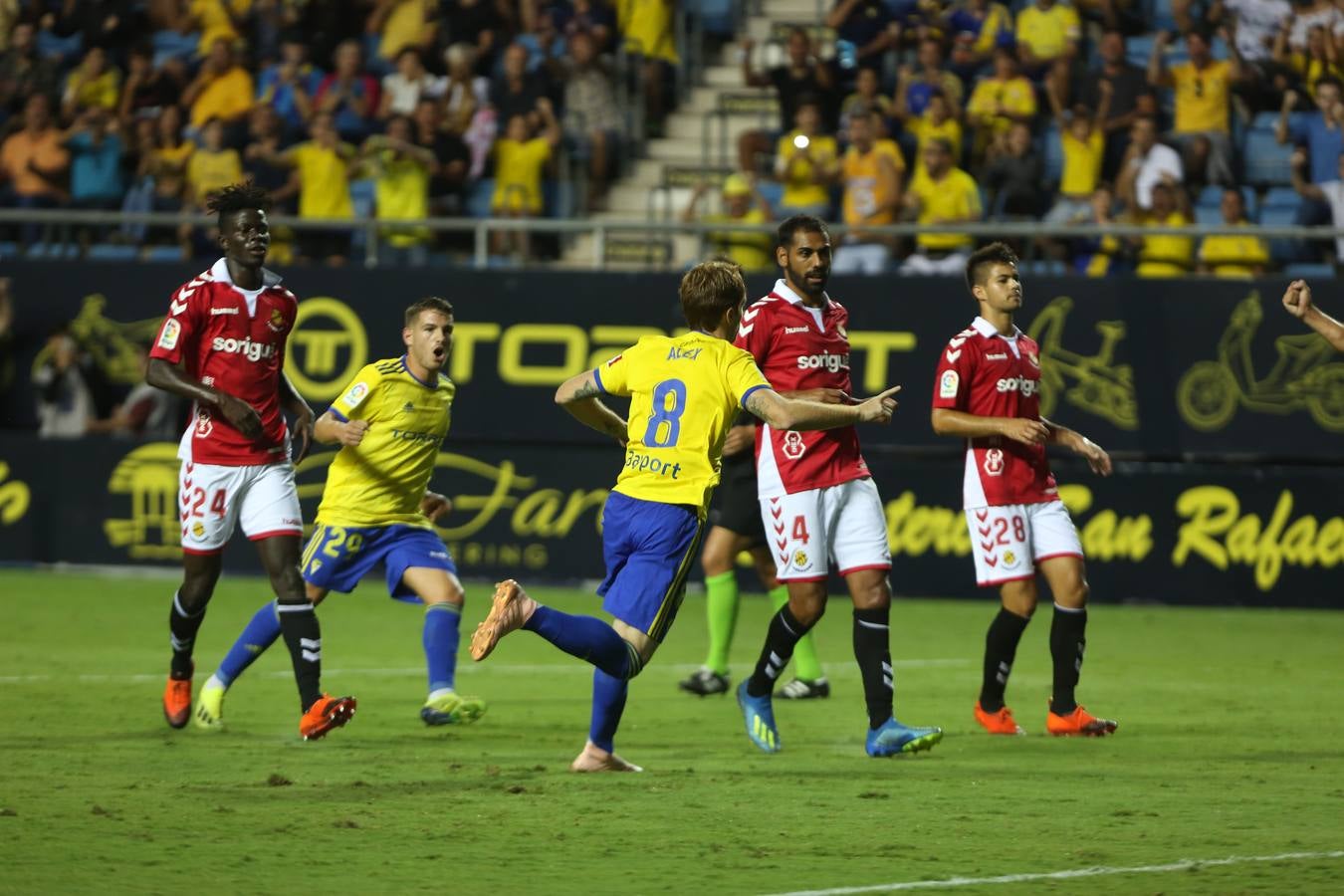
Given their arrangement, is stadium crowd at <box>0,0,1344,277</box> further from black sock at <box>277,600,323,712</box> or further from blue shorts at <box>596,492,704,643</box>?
blue shorts at <box>596,492,704,643</box>

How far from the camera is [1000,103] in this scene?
58.3 ft

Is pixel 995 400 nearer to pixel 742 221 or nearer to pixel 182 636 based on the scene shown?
pixel 182 636

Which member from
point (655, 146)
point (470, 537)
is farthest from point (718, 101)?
point (470, 537)

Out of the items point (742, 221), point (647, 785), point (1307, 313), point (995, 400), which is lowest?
point (647, 785)

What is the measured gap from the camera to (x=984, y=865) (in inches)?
252

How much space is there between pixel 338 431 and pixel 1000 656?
336 centimetres

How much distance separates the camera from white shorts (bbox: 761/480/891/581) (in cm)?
913

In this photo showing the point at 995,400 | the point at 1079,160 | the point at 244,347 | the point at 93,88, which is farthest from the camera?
the point at 93,88

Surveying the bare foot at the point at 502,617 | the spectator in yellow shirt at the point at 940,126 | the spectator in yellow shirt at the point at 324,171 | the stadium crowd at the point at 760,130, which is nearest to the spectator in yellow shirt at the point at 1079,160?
the stadium crowd at the point at 760,130

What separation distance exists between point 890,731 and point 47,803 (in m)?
3.49

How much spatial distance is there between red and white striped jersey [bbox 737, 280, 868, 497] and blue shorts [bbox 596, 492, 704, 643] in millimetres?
1336

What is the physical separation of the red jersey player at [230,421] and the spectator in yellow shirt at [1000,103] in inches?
375

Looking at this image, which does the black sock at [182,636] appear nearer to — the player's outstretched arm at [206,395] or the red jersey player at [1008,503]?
the player's outstretched arm at [206,395]

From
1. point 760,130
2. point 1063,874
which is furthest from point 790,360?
point 760,130
